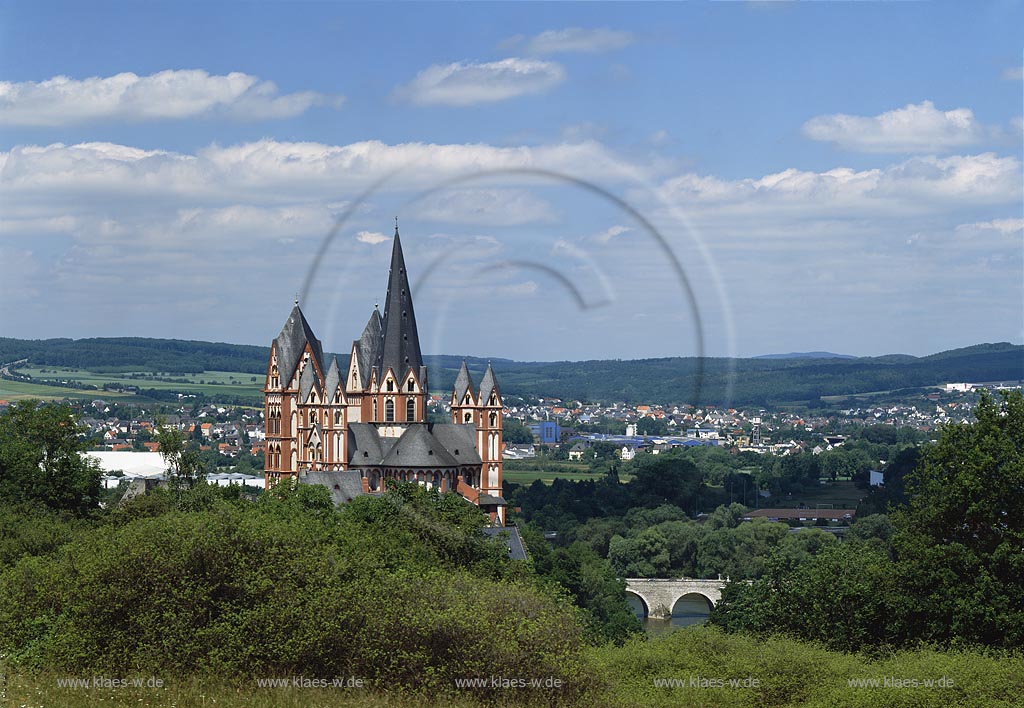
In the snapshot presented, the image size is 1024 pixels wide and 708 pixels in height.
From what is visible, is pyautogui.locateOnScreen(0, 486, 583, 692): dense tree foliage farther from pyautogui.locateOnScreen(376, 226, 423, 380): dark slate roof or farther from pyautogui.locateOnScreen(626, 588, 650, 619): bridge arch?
pyautogui.locateOnScreen(626, 588, 650, 619): bridge arch

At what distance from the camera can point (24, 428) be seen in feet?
210

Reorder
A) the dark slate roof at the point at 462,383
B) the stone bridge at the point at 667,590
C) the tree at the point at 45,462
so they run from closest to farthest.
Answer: the tree at the point at 45,462
the dark slate roof at the point at 462,383
the stone bridge at the point at 667,590

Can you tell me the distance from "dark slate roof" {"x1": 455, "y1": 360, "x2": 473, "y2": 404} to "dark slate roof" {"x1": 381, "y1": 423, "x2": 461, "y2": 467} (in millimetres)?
6967

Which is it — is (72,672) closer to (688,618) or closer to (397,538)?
(397,538)

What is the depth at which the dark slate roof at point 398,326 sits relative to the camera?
95.9m

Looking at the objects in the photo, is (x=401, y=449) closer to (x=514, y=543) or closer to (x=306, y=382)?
(x=306, y=382)

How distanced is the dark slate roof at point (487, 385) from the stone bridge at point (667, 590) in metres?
18.6

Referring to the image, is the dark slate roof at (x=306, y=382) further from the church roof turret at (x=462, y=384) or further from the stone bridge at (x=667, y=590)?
the stone bridge at (x=667, y=590)

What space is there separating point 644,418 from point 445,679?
526 ft

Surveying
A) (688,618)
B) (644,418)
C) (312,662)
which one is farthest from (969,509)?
(644,418)

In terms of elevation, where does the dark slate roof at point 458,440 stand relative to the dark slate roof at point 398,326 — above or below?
below

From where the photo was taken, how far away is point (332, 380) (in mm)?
98438

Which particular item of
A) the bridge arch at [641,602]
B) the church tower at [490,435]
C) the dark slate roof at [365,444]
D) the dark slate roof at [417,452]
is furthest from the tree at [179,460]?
the bridge arch at [641,602]

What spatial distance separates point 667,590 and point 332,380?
102 feet
